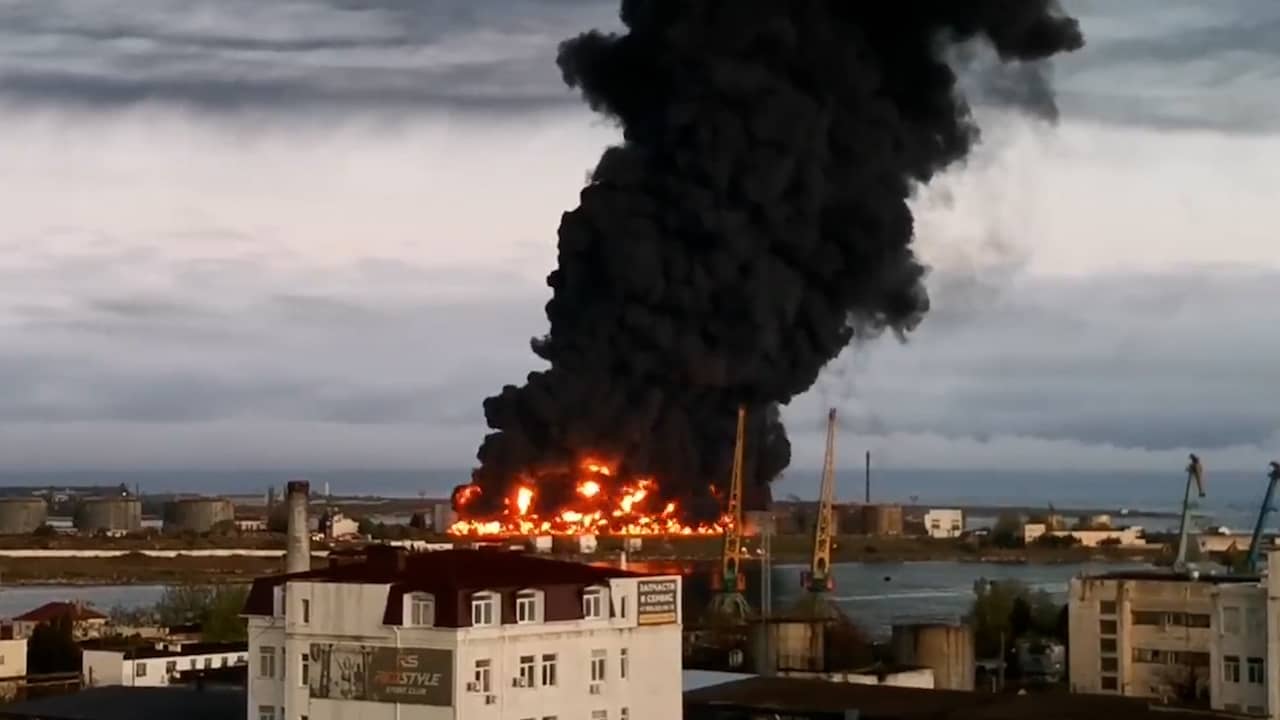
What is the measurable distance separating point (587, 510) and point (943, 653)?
97.2ft

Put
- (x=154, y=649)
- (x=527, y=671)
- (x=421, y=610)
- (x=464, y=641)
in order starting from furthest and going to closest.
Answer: (x=154, y=649) → (x=527, y=671) → (x=421, y=610) → (x=464, y=641)

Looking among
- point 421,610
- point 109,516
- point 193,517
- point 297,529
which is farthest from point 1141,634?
point 193,517

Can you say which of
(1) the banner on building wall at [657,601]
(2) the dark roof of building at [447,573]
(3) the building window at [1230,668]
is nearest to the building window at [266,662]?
(2) the dark roof of building at [447,573]

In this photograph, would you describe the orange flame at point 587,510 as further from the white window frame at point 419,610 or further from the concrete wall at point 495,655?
the white window frame at point 419,610

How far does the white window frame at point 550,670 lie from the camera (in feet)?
94.8

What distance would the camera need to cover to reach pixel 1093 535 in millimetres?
189750

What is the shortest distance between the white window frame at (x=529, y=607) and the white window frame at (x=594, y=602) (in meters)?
0.90

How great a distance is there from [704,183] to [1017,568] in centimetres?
8932

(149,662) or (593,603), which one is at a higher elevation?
(593,603)

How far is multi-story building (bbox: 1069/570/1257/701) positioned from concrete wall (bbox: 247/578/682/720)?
934 inches

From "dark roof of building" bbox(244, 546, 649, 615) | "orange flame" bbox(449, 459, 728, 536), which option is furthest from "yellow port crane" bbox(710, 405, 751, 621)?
"dark roof of building" bbox(244, 546, 649, 615)

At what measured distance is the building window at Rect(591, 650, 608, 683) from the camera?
29.6 m

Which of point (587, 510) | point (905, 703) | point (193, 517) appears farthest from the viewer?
point (193, 517)

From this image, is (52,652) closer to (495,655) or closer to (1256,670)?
(1256,670)
